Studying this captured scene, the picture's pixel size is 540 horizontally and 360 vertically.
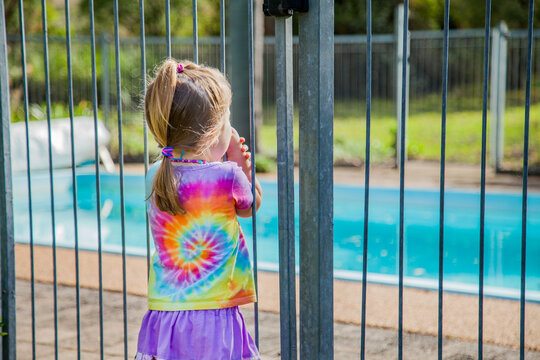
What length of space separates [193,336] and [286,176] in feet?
1.77

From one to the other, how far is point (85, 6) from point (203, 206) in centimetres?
1712

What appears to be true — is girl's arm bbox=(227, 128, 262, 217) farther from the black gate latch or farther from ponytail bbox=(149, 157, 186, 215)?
the black gate latch

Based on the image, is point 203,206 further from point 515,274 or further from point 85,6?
point 85,6

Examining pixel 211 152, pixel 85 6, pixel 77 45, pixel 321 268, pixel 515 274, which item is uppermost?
pixel 85 6

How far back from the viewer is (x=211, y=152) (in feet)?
6.18

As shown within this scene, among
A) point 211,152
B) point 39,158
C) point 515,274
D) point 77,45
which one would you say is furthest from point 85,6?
point 211,152

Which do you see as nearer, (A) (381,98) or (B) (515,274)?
(B) (515,274)

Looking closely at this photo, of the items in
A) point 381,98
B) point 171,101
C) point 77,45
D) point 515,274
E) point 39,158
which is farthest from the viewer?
point 381,98

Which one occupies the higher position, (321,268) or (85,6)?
(85,6)

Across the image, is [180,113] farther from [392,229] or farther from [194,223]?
[392,229]

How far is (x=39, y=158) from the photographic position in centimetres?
962

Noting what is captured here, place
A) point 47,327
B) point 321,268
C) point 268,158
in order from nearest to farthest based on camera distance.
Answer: point 321,268 → point 47,327 → point 268,158

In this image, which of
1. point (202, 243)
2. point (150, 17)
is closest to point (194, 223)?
point (202, 243)

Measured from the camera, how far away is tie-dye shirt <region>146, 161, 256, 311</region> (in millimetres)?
1806
